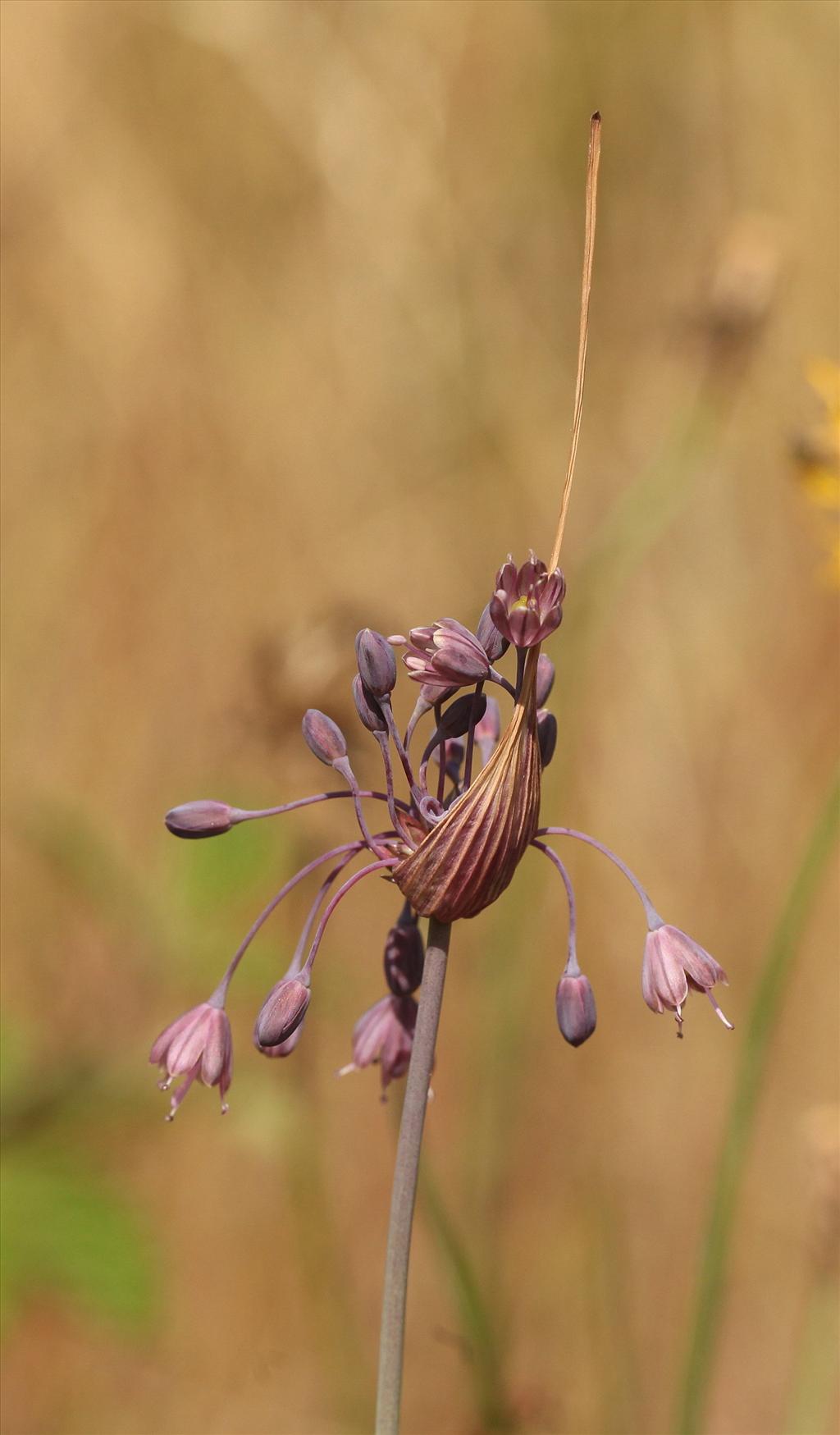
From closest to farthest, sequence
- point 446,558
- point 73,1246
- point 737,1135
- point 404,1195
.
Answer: point 404,1195 < point 73,1246 < point 737,1135 < point 446,558

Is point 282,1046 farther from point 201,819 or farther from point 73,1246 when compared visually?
point 73,1246

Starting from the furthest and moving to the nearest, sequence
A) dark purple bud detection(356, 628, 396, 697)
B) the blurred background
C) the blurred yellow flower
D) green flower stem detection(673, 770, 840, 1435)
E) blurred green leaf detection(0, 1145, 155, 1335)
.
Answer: the blurred background → the blurred yellow flower → green flower stem detection(673, 770, 840, 1435) → blurred green leaf detection(0, 1145, 155, 1335) → dark purple bud detection(356, 628, 396, 697)

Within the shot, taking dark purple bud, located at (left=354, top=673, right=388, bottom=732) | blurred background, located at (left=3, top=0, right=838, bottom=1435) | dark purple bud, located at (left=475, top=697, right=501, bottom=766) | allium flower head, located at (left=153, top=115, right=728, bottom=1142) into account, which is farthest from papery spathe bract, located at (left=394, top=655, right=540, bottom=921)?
blurred background, located at (left=3, top=0, right=838, bottom=1435)

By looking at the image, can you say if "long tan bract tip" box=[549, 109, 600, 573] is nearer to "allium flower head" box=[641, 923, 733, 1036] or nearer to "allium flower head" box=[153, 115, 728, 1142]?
"allium flower head" box=[153, 115, 728, 1142]

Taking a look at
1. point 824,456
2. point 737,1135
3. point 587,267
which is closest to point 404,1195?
point 587,267

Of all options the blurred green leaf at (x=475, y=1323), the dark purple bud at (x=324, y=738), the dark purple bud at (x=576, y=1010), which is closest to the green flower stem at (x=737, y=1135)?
the blurred green leaf at (x=475, y=1323)

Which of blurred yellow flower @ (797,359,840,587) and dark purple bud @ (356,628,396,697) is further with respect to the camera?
blurred yellow flower @ (797,359,840,587)

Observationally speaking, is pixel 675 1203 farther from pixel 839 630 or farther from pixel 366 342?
pixel 366 342
